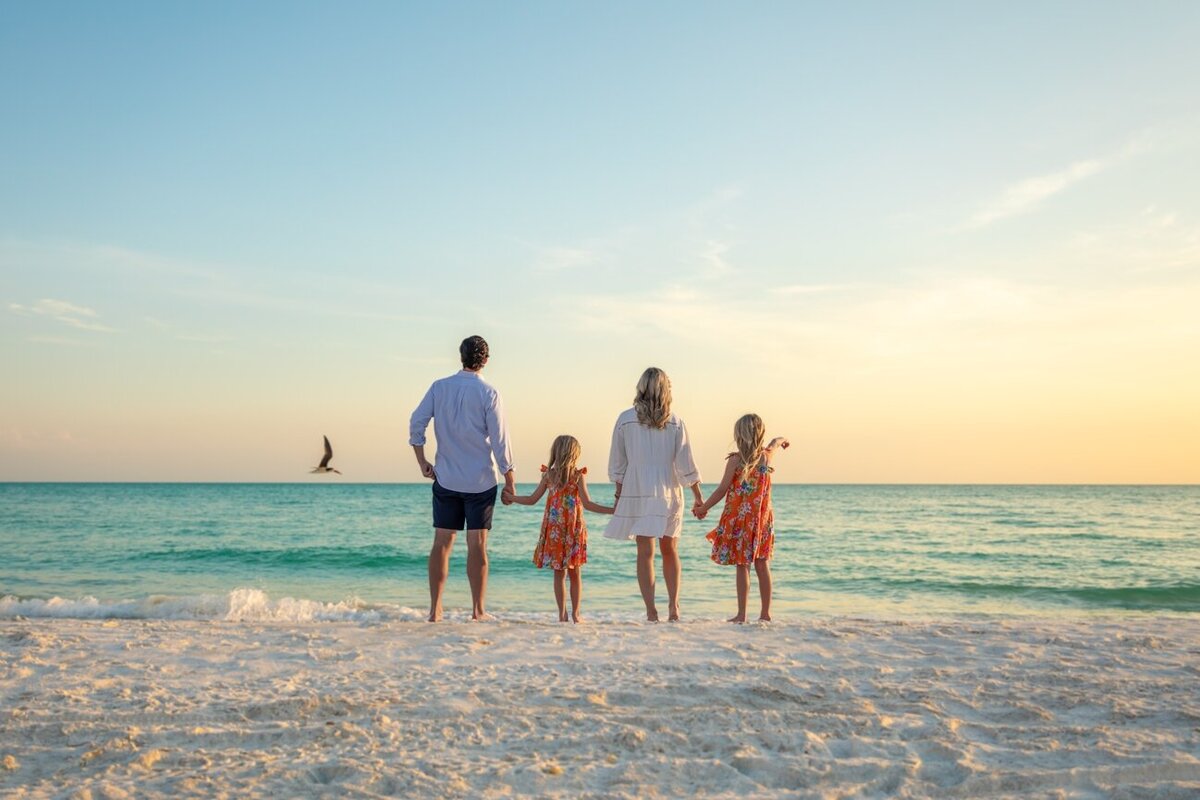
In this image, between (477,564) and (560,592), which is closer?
(477,564)

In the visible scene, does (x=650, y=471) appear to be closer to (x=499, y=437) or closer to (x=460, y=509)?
(x=499, y=437)

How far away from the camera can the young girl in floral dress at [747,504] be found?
22.8ft

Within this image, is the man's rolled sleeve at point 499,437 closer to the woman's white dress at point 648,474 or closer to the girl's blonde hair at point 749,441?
the woman's white dress at point 648,474

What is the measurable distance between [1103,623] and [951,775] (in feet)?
17.2

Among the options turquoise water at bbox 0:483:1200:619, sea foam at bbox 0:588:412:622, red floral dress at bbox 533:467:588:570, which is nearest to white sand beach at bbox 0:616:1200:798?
red floral dress at bbox 533:467:588:570

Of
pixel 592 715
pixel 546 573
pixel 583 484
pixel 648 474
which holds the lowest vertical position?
pixel 546 573

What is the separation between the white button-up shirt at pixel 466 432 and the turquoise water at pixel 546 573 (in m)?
3.27

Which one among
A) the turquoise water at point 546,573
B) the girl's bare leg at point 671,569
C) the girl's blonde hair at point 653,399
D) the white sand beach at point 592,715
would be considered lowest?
the turquoise water at point 546,573

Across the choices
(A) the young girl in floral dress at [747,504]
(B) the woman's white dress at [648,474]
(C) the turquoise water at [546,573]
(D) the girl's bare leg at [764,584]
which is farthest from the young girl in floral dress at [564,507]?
(C) the turquoise water at [546,573]

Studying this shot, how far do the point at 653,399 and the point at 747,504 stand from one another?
120cm

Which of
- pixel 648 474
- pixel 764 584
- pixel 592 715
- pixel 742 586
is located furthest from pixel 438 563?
pixel 592 715

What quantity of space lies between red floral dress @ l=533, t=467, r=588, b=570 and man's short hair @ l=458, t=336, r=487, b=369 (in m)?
1.14

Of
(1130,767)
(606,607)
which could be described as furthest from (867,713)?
(606,607)

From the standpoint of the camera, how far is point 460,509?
654 centimetres
